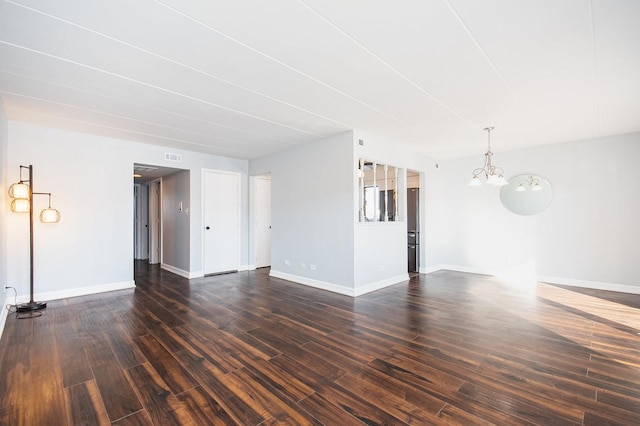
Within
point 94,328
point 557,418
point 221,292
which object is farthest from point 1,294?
point 557,418

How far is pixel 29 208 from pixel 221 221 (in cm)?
316

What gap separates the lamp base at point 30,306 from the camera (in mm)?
3844

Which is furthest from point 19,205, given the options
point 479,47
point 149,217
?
point 479,47

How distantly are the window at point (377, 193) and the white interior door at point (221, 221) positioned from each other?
311 centimetres

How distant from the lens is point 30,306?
12.8 feet

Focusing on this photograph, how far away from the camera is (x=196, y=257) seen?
243 inches

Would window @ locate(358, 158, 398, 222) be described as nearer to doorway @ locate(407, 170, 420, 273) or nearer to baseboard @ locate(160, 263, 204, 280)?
doorway @ locate(407, 170, 420, 273)

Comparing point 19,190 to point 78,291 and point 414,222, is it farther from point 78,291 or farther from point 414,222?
point 414,222

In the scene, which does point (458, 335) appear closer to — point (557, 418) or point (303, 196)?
point (557, 418)

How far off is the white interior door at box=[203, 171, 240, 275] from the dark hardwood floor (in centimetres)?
208

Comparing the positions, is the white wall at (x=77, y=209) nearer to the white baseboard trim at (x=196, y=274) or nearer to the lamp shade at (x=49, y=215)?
the lamp shade at (x=49, y=215)

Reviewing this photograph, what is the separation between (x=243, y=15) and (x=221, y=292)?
13.4ft

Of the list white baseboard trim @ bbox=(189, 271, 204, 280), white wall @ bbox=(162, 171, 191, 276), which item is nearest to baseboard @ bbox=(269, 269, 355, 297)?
white baseboard trim @ bbox=(189, 271, 204, 280)

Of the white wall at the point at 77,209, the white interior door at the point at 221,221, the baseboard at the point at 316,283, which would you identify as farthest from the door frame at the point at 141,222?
the baseboard at the point at 316,283
